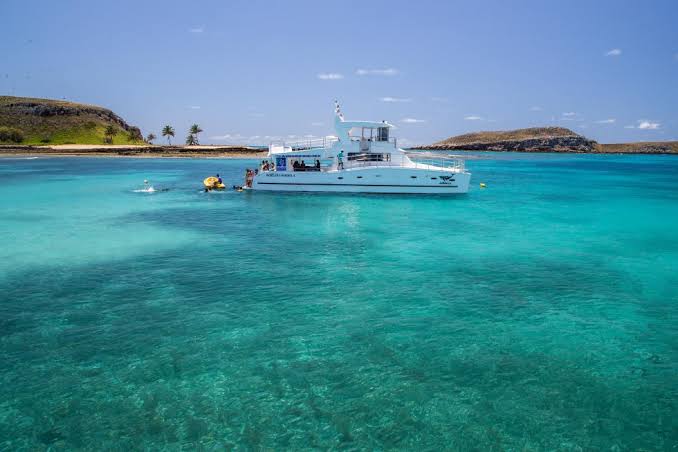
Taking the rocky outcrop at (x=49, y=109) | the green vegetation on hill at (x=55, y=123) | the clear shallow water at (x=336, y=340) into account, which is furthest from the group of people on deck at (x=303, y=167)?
the rocky outcrop at (x=49, y=109)

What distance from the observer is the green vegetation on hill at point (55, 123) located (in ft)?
484

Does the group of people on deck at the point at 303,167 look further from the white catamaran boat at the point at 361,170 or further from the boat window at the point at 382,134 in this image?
the boat window at the point at 382,134

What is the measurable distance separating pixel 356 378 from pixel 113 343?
6236 mm

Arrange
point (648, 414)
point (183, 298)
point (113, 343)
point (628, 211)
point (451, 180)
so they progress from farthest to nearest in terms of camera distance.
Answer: point (451, 180) → point (628, 211) → point (183, 298) → point (113, 343) → point (648, 414)

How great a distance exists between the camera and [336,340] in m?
11.4

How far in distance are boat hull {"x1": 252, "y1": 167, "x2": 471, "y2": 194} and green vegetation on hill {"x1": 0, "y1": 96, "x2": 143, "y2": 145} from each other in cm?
13573

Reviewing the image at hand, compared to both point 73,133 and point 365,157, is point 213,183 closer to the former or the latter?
point 365,157

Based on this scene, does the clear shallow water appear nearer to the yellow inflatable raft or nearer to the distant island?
the yellow inflatable raft

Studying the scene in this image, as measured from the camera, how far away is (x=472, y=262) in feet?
61.8

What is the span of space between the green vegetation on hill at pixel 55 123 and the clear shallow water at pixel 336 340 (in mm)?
148355

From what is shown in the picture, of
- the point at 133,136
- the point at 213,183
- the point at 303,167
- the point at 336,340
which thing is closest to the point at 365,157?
the point at 303,167

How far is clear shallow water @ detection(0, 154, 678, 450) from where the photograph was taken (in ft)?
26.4

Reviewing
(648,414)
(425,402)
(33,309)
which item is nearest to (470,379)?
(425,402)

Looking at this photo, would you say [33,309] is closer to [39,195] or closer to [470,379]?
[470,379]
